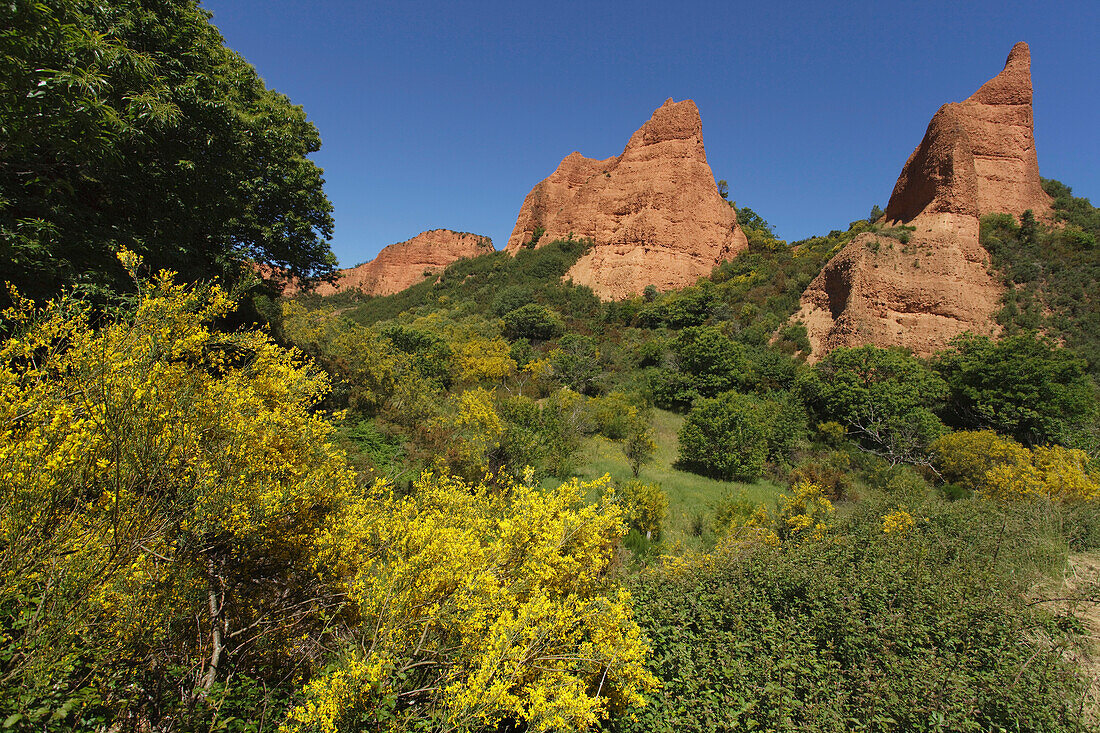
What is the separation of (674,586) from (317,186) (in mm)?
14697

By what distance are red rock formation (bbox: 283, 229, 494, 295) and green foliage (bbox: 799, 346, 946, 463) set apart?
6270 cm

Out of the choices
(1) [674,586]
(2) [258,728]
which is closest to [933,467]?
(1) [674,586]

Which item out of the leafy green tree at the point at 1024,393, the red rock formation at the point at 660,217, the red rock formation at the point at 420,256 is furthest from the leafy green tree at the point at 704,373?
the red rock formation at the point at 420,256

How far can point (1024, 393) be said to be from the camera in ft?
58.0

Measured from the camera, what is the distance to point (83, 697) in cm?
255

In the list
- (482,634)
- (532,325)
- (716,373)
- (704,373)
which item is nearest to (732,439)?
(704,373)

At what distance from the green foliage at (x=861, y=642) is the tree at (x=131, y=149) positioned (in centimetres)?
771

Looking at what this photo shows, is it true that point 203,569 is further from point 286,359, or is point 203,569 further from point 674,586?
point 674,586

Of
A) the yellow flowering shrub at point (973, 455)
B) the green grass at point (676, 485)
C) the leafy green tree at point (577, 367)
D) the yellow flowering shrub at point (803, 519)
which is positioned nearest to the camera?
the yellow flowering shrub at point (803, 519)

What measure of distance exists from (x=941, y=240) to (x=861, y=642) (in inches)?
1204

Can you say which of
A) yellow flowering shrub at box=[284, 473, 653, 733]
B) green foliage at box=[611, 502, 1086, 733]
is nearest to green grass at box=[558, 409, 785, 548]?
green foliage at box=[611, 502, 1086, 733]

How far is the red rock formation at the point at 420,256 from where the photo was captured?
247ft

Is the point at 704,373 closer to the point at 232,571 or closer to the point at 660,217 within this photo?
the point at 660,217

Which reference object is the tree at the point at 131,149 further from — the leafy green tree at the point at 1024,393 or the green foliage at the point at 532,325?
the leafy green tree at the point at 1024,393
